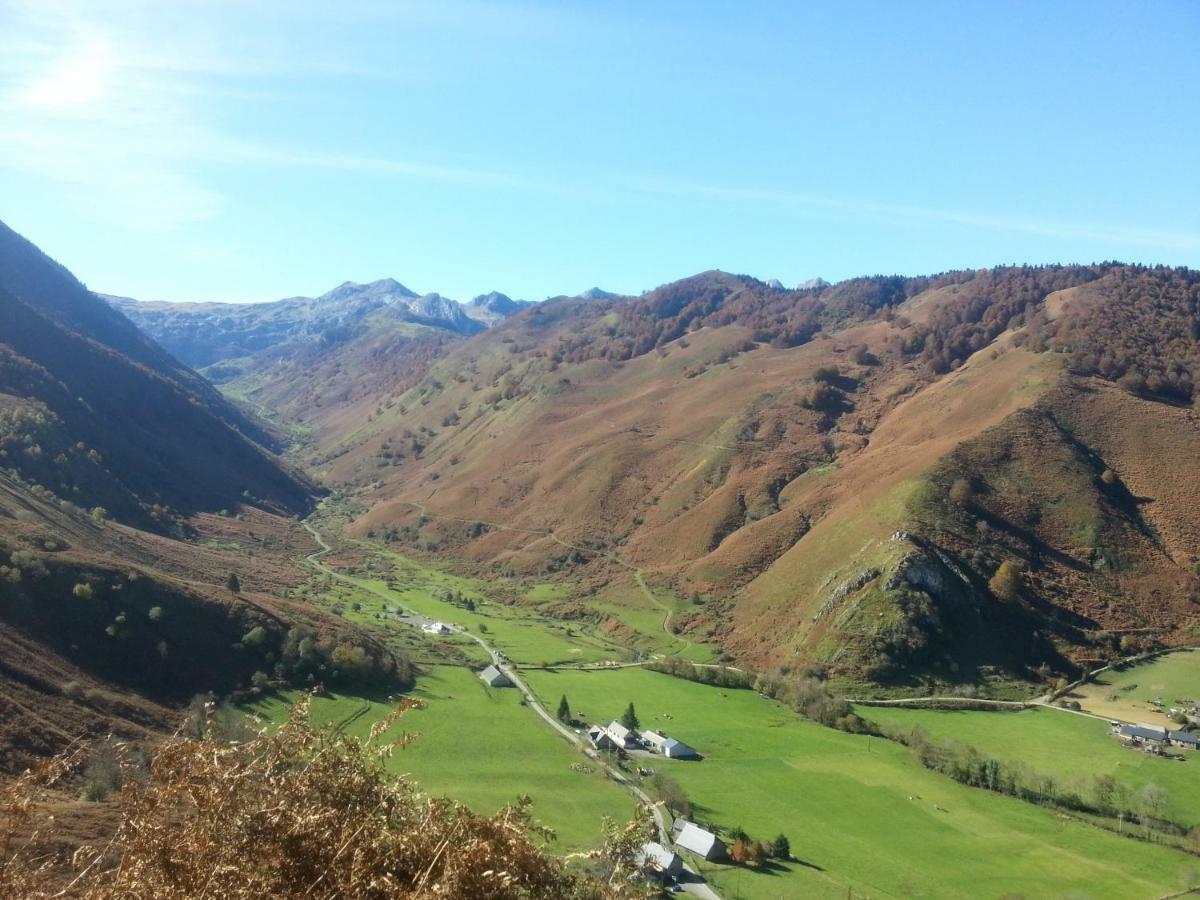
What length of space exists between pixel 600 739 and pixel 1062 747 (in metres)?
34.8

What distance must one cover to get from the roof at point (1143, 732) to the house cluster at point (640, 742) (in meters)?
33.4

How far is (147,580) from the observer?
61.5m

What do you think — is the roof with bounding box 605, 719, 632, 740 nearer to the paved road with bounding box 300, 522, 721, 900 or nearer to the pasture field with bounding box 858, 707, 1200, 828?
the paved road with bounding box 300, 522, 721, 900

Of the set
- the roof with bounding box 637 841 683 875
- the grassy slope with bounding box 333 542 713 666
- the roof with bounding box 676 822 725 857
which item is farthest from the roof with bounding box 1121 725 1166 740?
the roof with bounding box 637 841 683 875

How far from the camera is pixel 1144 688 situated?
68688 millimetres

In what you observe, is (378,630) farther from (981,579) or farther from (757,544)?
(981,579)

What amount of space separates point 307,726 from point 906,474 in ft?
327

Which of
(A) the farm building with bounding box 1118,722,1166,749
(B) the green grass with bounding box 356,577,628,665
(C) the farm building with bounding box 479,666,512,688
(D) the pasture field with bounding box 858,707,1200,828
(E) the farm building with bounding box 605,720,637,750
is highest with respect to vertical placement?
(A) the farm building with bounding box 1118,722,1166,749

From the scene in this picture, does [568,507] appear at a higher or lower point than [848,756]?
higher

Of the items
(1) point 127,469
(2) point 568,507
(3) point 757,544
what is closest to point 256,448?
(1) point 127,469

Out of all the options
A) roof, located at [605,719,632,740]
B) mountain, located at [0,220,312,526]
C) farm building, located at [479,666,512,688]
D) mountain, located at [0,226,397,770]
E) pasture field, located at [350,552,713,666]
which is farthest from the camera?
mountain, located at [0,220,312,526]

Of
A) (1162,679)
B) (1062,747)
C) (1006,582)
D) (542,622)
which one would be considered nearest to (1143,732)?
(1062,747)

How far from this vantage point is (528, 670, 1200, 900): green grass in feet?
133

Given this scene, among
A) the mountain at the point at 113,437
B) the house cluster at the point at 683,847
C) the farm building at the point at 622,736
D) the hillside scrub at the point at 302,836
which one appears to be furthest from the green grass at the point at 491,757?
the mountain at the point at 113,437
